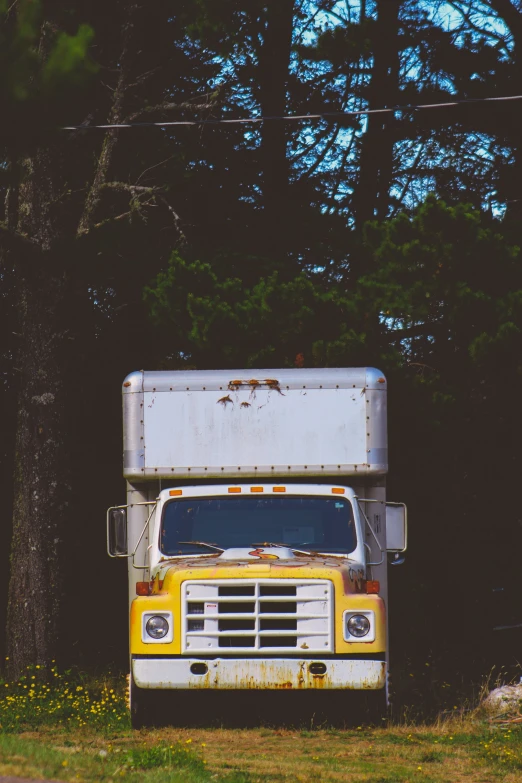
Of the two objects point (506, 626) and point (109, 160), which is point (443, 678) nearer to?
point (506, 626)

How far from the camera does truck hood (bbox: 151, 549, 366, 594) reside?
10406 mm

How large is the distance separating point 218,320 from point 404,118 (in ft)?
21.8

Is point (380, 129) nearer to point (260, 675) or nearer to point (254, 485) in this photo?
point (254, 485)

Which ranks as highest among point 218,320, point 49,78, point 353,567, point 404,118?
point 404,118

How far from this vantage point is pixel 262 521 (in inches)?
448

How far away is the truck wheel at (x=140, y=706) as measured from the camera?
10602 mm

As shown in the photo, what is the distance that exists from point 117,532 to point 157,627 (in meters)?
1.67

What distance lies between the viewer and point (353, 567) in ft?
35.9

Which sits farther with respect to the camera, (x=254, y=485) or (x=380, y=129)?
(x=380, y=129)

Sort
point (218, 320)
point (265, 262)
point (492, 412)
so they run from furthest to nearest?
point (265, 262) → point (492, 412) → point (218, 320)

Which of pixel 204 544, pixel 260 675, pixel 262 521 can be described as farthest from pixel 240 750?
pixel 262 521

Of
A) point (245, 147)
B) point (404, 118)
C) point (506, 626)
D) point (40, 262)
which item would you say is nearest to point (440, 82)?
point (404, 118)

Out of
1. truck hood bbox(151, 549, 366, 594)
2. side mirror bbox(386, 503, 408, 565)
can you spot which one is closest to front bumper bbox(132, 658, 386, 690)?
truck hood bbox(151, 549, 366, 594)

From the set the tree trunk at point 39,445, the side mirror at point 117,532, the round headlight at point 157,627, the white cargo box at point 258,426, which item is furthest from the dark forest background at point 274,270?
the round headlight at point 157,627
